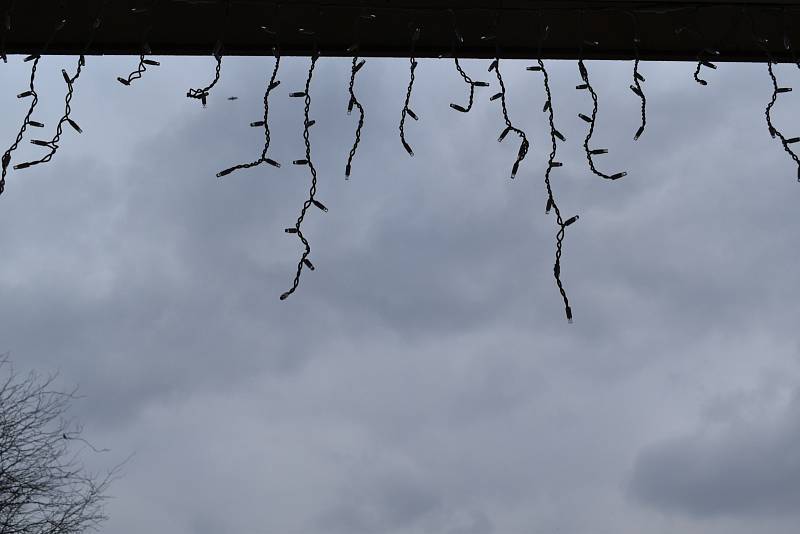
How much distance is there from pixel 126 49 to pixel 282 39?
0.19m

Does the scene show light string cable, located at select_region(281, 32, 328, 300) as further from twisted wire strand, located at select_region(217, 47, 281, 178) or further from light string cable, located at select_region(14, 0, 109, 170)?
light string cable, located at select_region(14, 0, 109, 170)

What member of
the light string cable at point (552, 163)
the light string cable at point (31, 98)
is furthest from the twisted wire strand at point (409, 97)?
the light string cable at point (31, 98)

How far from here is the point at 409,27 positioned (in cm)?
101

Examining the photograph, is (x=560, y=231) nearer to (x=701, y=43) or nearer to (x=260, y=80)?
(x=701, y=43)

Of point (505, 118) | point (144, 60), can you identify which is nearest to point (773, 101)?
point (505, 118)

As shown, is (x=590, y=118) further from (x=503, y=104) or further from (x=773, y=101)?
(x=773, y=101)

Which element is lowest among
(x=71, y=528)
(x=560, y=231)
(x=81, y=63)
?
(x=560, y=231)

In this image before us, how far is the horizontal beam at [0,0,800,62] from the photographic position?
3.20 ft

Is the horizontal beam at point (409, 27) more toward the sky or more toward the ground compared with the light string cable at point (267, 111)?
more toward the sky

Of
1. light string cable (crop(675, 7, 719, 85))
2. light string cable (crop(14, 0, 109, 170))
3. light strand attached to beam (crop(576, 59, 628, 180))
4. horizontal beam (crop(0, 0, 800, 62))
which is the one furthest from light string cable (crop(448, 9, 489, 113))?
light string cable (crop(14, 0, 109, 170))

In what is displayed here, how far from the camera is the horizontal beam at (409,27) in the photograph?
0.98 m

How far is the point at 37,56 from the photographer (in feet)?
3.31

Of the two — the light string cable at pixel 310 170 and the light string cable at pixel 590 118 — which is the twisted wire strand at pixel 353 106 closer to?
the light string cable at pixel 310 170

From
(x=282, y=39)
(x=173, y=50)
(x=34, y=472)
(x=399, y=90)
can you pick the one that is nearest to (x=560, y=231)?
(x=399, y=90)
